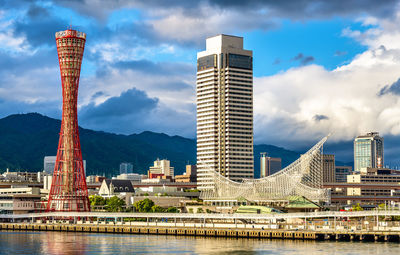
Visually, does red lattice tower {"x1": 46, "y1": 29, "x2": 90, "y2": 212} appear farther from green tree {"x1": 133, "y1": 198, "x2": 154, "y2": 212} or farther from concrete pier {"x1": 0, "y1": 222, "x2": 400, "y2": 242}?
green tree {"x1": 133, "y1": 198, "x2": 154, "y2": 212}

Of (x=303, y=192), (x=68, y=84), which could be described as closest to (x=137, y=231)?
(x=68, y=84)

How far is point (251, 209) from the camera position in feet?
566

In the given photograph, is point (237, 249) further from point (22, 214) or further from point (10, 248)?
point (22, 214)

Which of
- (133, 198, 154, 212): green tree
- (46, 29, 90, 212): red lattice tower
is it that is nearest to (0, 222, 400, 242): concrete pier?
(46, 29, 90, 212): red lattice tower

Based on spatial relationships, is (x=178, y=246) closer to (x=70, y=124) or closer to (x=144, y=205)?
(x=70, y=124)

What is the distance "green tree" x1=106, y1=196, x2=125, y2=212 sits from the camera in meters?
189

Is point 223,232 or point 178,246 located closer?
point 178,246

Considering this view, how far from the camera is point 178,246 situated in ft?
373

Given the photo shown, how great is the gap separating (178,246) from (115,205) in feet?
260

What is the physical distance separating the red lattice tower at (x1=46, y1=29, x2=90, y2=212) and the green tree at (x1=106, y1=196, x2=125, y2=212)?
1249 centimetres

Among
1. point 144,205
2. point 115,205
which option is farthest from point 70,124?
point 115,205

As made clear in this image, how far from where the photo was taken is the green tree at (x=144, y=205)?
185 m

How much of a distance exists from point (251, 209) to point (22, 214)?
58.5 m

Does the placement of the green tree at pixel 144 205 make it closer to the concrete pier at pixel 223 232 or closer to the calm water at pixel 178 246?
the concrete pier at pixel 223 232
